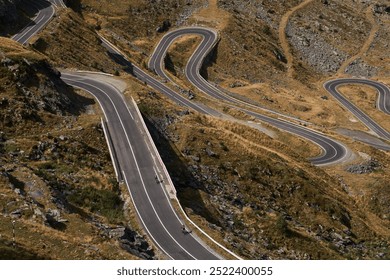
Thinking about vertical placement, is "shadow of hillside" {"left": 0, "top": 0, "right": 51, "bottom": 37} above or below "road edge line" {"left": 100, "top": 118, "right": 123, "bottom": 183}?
above

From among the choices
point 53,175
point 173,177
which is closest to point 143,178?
point 173,177

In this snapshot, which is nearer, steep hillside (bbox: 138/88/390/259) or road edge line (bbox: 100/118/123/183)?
steep hillside (bbox: 138/88/390/259)

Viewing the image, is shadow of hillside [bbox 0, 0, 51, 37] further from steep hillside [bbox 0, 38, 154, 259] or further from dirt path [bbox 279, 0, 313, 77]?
dirt path [bbox 279, 0, 313, 77]

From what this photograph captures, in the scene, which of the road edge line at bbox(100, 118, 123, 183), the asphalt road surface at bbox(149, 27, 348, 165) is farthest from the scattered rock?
the road edge line at bbox(100, 118, 123, 183)

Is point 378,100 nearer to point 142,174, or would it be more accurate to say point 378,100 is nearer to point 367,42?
point 367,42

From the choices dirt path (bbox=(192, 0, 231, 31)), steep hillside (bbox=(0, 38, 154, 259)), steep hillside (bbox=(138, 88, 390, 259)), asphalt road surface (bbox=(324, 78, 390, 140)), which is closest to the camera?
steep hillside (bbox=(0, 38, 154, 259))

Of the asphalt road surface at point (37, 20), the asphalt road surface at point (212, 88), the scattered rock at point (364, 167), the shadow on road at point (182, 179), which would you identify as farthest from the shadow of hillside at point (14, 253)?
the asphalt road surface at point (37, 20)
